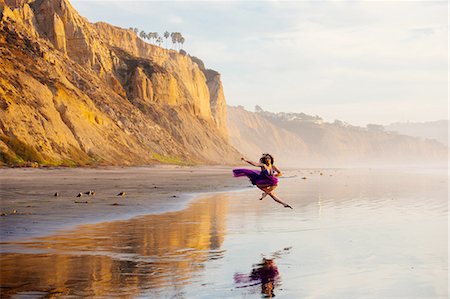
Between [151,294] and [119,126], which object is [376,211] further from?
[119,126]

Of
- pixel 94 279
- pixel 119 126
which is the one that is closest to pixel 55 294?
pixel 94 279

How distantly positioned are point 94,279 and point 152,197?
18340mm

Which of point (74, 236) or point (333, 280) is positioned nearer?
point (333, 280)

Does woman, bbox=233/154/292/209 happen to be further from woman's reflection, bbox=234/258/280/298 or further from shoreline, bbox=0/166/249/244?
woman's reflection, bbox=234/258/280/298

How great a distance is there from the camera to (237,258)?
42.5 ft

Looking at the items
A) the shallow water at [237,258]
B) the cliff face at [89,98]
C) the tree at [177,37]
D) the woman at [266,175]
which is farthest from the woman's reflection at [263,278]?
the tree at [177,37]

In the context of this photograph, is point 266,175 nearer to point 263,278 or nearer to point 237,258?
point 237,258

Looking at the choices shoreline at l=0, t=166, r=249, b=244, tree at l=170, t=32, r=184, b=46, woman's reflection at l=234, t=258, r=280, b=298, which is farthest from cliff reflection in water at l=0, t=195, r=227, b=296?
tree at l=170, t=32, r=184, b=46

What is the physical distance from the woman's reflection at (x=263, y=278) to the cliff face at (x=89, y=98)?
37340 millimetres

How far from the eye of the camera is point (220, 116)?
135375 mm

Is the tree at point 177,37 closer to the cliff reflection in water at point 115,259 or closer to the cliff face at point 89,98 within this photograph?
the cliff face at point 89,98

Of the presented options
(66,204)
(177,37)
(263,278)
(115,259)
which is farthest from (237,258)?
(177,37)

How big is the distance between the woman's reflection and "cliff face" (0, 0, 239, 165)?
37.3 metres

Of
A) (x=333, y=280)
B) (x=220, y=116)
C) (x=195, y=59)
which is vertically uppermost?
(x=195, y=59)
